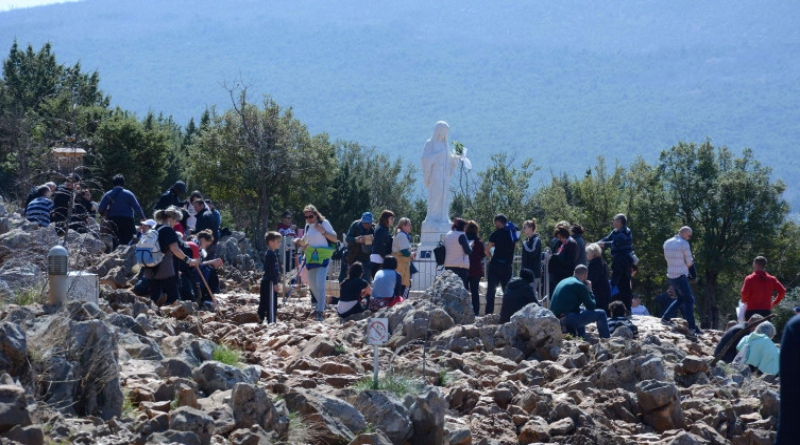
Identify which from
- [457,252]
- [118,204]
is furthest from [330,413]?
[118,204]

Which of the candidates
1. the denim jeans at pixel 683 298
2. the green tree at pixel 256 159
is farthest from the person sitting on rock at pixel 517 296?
the green tree at pixel 256 159

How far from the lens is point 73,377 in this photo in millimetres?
8570

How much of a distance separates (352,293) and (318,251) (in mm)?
961

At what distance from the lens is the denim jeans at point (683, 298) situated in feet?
58.3

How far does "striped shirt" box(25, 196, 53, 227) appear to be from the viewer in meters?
18.3

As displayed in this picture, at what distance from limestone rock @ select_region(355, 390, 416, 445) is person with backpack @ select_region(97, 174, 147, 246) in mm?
9537

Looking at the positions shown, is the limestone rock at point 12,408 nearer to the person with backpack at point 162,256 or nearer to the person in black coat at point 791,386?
the person in black coat at point 791,386

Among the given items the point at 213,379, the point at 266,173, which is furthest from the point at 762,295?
the point at 266,173

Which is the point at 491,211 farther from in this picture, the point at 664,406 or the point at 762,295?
the point at 664,406

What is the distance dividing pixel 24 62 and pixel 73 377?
5098cm

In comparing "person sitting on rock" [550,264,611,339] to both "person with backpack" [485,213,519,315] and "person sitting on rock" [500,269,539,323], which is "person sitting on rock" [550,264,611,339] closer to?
"person sitting on rock" [500,269,539,323]

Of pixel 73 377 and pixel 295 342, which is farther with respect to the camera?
pixel 295 342

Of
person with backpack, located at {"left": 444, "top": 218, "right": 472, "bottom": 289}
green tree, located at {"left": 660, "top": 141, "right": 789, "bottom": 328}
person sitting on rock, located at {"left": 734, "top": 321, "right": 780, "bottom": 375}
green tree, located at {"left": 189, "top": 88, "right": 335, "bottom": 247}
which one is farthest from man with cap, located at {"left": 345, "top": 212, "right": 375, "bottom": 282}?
green tree, located at {"left": 660, "top": 141, "right": 789, "bottom": 328}

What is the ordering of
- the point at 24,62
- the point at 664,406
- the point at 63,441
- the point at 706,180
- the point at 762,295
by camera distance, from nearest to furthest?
the point at 63,441, the point at 664,406, the point at 762,295, the point at 706,180, the point at 24,62
